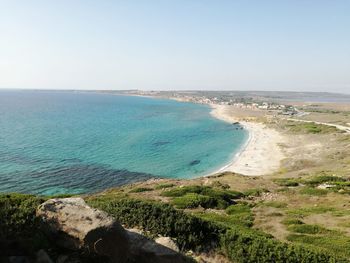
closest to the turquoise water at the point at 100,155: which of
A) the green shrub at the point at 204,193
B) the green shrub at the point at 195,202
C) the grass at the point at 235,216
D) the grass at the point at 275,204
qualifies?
the green shrub at the point at 204,193

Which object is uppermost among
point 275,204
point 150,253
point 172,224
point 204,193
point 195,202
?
point 150,253

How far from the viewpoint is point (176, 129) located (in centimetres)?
12244

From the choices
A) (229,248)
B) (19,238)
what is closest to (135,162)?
(229,248)

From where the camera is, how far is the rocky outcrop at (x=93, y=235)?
29.6ft

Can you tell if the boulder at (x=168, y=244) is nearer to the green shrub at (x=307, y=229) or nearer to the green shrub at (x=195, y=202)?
the green shrub at (x=307, y=229)

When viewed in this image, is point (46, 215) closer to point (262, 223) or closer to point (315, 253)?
point (315, 253)

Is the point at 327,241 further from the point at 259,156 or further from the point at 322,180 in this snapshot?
the point at 259,156

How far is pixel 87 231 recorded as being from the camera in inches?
355

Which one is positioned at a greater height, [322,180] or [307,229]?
[307,229]

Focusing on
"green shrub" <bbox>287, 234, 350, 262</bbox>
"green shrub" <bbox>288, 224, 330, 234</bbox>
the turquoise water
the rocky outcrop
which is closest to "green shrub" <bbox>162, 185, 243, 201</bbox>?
"green shrub" <bbox>288, 224, 330, 234</bbox>

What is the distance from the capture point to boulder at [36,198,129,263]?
29.6ft

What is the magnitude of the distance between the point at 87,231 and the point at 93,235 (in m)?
0.22

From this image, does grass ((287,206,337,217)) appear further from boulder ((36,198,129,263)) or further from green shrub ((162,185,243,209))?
boulder ((36,198,129,263))

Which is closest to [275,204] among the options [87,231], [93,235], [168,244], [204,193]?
[204,193]
